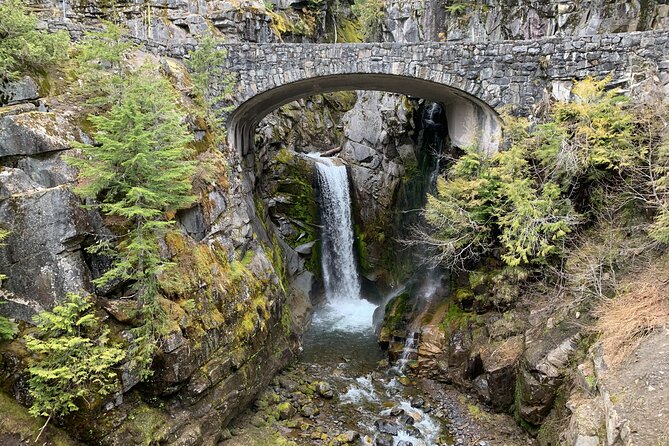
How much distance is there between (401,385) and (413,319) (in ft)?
9.47

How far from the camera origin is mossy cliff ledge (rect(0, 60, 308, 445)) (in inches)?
274

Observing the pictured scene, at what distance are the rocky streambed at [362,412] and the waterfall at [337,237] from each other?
598 cm

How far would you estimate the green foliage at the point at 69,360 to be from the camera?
6438 mm

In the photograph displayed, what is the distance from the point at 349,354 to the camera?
14.2 metres

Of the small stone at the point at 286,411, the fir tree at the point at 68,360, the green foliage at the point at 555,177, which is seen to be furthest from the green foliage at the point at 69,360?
the green foliage at the point at 555,177

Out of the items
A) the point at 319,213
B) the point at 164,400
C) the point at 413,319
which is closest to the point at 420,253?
the point at 413,319

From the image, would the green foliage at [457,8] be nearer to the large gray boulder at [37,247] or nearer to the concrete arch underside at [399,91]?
the concrete arch underside at [399,91]

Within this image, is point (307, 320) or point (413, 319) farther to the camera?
point (307, 320)

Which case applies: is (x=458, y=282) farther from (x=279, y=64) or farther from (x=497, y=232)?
(x=279, y=64)

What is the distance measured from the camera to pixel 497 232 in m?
12.4

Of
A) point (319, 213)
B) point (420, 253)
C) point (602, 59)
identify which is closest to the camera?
point (602, 59)

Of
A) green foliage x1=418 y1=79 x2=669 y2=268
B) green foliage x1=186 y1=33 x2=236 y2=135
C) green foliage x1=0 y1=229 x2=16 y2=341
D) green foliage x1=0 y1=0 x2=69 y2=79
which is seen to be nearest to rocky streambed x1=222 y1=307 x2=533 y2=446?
green foliage x1=418 y1=79 x2=669 y2=268

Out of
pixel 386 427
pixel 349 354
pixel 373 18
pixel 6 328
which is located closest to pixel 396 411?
pixel 386 427

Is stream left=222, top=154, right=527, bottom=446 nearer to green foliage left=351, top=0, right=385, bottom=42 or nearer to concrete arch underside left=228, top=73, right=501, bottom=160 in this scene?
concrete arch underside left=228, top=73, right=501, bottom=160
